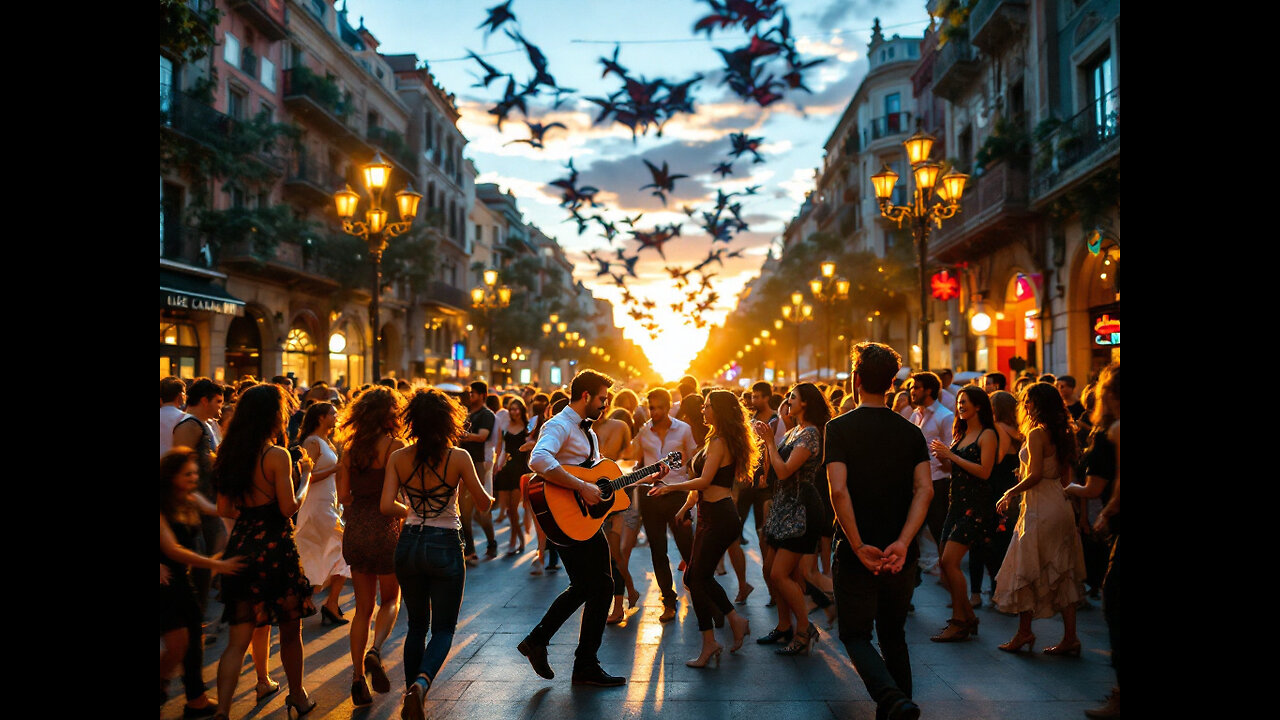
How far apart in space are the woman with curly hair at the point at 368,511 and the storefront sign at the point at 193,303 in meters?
14.8

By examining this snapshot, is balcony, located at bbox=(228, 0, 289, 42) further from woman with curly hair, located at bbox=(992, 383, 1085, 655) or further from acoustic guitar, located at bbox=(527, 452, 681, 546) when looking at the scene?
woman with curly hair, located at bbox=(992, 383, 1085, 655)

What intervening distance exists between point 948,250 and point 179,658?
23.8 meters

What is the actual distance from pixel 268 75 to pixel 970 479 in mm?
27050

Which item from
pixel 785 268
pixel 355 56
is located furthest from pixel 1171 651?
pixel 785 268

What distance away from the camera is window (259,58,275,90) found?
90.4ft

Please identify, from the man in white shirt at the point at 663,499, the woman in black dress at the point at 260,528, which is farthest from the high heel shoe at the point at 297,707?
the man in white shirt at the point at 663,499

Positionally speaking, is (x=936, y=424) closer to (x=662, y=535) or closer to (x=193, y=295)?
(x=662, y=535)

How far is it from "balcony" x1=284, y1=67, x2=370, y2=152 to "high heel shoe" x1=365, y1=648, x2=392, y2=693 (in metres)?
27.1

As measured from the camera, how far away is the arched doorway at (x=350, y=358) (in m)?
33.3

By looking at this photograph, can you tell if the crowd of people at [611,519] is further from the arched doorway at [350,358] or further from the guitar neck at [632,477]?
the arched doorway at [350,358]

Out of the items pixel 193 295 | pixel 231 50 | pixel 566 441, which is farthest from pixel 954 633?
pixel 231 50

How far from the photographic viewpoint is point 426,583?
16.6 feet

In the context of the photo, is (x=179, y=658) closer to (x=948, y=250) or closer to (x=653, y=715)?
(x=653, y=715)

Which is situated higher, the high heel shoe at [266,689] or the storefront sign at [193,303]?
the storefront sign at [193,303]
